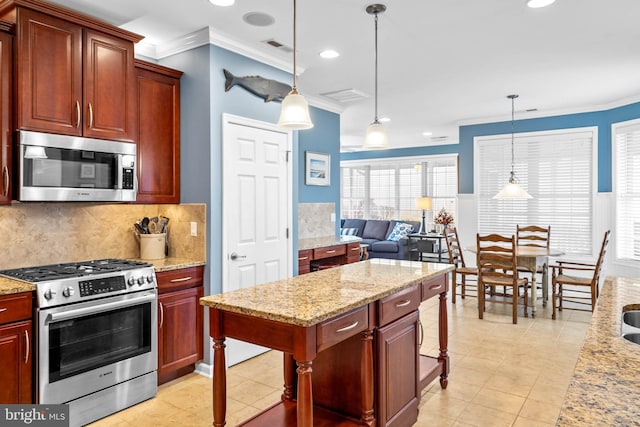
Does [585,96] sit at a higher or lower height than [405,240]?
higher

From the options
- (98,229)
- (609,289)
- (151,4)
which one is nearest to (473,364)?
(609,289)

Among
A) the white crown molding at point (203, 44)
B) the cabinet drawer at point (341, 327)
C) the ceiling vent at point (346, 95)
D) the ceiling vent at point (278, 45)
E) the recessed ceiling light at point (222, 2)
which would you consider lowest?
the cabinet drawer at point (341, 327)

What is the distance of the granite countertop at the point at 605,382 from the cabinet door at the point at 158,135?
300 centimetres

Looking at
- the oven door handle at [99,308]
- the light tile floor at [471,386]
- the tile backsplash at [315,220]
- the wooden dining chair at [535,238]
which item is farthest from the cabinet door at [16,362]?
the wooden dining chair at [535,238]

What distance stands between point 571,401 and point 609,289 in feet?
5.17

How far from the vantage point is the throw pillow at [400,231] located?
9.02 metres

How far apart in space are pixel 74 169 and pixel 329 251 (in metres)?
2.85

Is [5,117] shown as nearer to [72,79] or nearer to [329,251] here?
[72,79]

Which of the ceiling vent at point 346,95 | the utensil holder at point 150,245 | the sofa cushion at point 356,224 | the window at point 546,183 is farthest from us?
the sofa cushion at point 356,224

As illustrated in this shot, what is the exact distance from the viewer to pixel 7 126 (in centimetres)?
258

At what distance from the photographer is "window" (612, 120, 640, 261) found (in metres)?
5.42

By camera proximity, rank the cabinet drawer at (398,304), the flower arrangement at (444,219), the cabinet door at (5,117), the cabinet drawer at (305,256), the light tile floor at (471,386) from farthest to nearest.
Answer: the flower arrangement at (444,219) < the cabinet drawer at (305,256) < the light tile floor at (471,386) < the cabinet door at (5,117) < the cabinet drawer at (398,304)

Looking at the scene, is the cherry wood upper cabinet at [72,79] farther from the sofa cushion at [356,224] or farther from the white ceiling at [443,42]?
the sofa cushion at [356,224]

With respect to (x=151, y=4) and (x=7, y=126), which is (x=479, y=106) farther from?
(x=7, y=126)
